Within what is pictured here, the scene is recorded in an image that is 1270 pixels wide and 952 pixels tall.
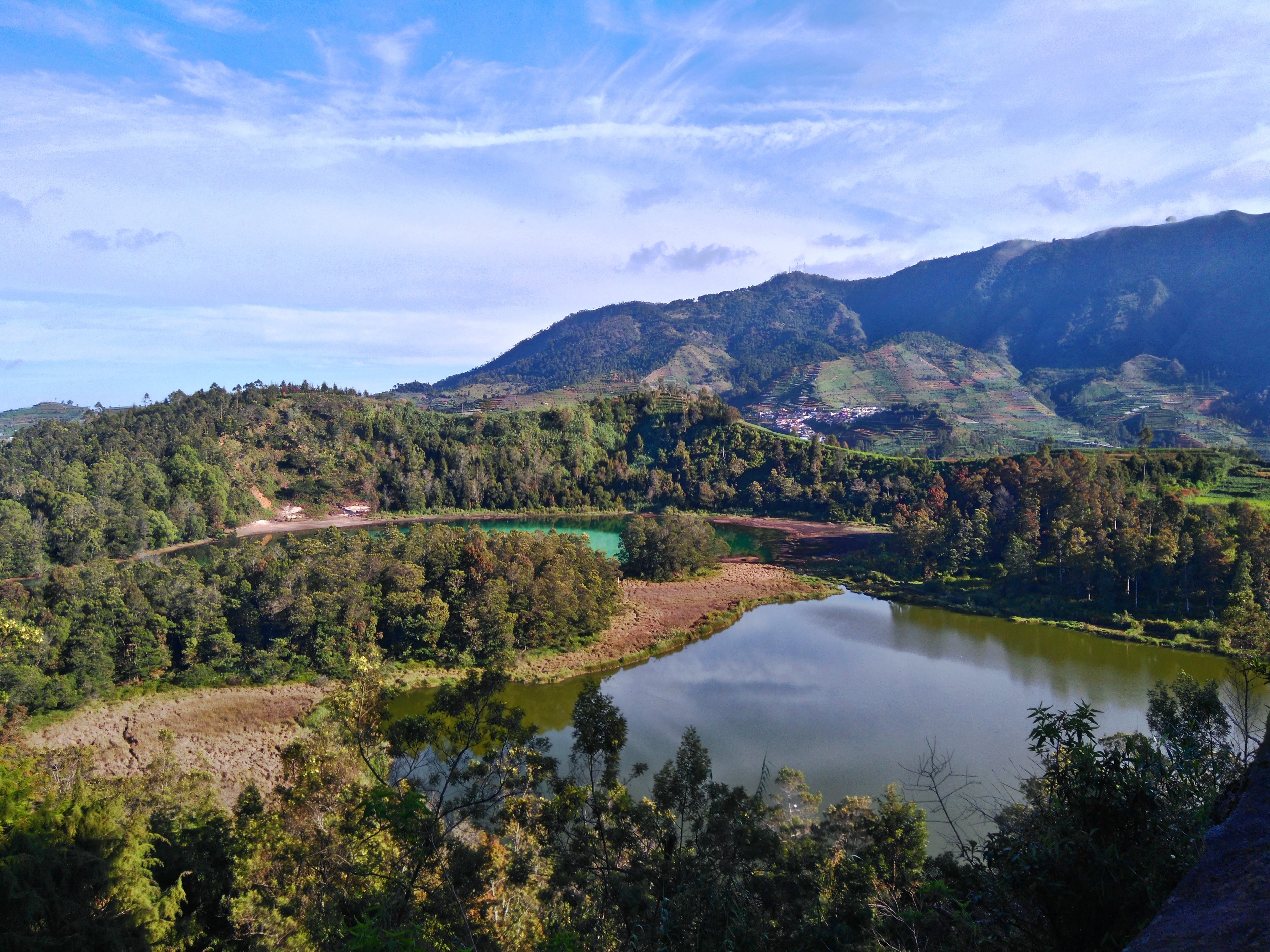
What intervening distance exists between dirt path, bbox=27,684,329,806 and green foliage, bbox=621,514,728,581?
1775cm

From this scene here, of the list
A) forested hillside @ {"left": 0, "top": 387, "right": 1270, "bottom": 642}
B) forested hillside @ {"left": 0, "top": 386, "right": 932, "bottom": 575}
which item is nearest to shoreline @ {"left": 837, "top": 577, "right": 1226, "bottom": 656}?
forested hillside @ {"left": 0, "top": 387, "right": 1270, "bottom": 642}

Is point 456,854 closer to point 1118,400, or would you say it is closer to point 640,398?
point 640,398

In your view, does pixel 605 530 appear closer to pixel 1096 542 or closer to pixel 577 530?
pixel 577 530

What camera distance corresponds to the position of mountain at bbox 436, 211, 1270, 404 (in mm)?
102250

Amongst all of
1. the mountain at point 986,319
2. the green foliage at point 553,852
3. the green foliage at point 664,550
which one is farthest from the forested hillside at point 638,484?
the mountain at point 986,319

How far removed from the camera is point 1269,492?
30797mm

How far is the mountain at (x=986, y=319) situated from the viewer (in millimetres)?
102250

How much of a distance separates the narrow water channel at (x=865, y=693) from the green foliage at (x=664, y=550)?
7.40 metres

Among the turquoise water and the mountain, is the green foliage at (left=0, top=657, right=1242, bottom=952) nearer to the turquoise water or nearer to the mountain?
the turquoise water

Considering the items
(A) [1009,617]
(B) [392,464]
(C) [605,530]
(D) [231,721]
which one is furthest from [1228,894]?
(B) [392,464]

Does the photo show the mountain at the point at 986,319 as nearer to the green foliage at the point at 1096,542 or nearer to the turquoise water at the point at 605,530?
the turquoise water at the point at 605,530

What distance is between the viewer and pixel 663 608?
2861 cm

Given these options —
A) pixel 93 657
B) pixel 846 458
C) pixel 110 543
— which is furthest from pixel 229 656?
pixel 846 458

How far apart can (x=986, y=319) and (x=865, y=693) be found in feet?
484
